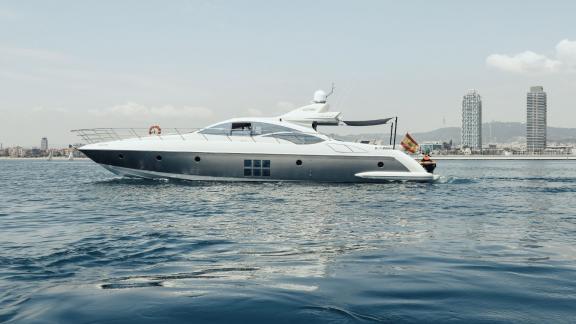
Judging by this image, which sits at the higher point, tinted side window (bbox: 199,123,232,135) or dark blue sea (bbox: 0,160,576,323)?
tinted side window (bbox: 199,123,232,135)

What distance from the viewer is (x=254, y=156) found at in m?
23.3

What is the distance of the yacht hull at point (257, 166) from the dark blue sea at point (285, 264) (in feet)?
29.7

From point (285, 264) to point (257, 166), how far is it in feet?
55.1

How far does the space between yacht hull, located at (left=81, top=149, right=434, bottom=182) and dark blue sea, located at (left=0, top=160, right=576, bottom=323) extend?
907 centimetres

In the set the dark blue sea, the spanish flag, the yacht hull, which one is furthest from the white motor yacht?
the dark blue sea

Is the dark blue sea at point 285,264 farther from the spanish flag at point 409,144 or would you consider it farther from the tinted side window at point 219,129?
the spanish flag at point 409,144

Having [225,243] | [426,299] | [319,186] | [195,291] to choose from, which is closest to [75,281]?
[195,291]

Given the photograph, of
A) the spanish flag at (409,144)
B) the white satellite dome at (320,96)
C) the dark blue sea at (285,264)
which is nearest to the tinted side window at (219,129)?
the white satellite dome at (320,96)

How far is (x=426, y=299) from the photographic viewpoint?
5.00 meters

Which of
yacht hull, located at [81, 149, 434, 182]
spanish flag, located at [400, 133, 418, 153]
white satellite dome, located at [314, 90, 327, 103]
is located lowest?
yacht hull, located at [81, 149, 434, 182]

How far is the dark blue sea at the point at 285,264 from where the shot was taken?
180 inches

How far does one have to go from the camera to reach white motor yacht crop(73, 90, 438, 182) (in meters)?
23.2

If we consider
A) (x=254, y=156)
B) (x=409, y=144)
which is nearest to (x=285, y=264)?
(x=254, y=156)

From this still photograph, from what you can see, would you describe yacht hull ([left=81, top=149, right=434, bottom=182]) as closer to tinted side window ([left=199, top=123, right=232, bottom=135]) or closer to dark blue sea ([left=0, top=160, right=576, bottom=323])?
tinted side window ([left=199, top=123, right=232, bottom=135])
